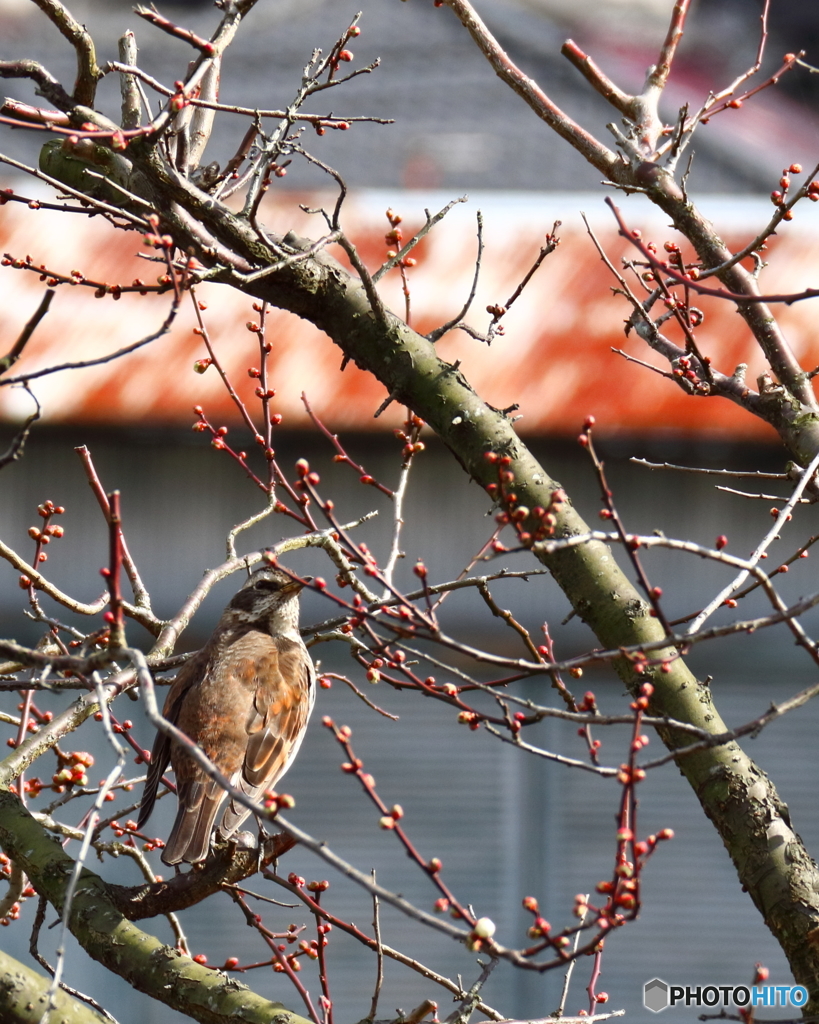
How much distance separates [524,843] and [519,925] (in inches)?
19.5

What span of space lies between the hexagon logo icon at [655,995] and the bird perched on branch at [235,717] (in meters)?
4.08

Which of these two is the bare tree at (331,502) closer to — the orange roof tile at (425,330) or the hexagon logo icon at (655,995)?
the orange roof tile at (425,330)

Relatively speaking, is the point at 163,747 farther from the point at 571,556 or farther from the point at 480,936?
the point at 480,936

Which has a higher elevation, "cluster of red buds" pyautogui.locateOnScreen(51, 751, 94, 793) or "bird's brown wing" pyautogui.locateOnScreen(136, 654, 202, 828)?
"bird's brown wing" pyautogui.locateOnScreen(136, 654, 202, 828)

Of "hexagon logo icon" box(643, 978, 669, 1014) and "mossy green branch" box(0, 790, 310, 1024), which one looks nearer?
"mossy green branch" box(0, 790, 310, 1024)

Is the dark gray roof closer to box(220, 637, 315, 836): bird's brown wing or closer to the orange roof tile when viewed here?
the orange roof tile

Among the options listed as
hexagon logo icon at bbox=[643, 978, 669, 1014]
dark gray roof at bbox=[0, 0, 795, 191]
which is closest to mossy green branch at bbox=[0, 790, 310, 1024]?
hexagon logo icon at bbox=[643, 978, 669, 1014]

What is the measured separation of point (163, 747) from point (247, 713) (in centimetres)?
51

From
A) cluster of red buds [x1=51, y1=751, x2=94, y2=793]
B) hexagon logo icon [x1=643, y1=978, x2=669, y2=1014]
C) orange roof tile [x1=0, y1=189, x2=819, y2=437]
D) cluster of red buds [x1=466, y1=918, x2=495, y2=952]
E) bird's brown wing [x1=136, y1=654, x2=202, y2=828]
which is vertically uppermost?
orange roof tile [x1=0, y1=189, x2=819, y2=437]

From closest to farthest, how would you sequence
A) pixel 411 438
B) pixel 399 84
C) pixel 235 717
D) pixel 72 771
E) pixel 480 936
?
pixel 480 936, pixel 72 771, pixel 411 438, pixel 235 717, pixel 399 84

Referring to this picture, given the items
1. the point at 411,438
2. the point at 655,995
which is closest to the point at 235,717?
the point at 411,438

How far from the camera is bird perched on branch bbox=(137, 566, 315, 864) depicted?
13.2ft

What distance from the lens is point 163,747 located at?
4016mm

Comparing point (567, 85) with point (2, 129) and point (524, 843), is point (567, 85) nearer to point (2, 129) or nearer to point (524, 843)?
point (2, 129)
